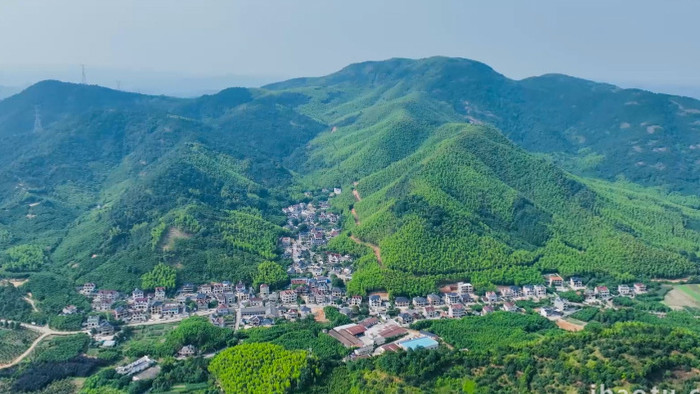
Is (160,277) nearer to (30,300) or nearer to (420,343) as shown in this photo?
(30,300)

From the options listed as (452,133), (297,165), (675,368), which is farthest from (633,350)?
(297,165)

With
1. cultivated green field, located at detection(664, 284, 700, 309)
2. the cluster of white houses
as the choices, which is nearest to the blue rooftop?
the cluster of white houses

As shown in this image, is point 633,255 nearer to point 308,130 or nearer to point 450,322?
point 450,322

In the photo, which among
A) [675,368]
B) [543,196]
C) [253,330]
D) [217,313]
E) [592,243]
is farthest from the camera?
[543,196]

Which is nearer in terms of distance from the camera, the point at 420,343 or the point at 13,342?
the point at 420,343

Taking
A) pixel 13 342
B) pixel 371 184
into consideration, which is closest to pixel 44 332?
pixel 13 342

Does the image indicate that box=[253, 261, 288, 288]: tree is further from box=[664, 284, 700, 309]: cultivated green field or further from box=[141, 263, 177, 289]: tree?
box=[664, 284, 700, 309]: cultivated green field

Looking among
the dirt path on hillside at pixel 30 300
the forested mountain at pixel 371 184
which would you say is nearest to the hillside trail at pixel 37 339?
the dirt path on hillside at pixel 30 300
